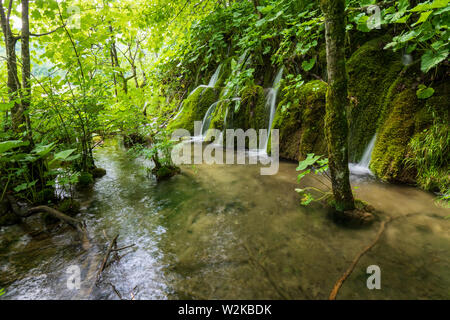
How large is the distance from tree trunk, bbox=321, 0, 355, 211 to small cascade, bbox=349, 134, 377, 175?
5.07 ft

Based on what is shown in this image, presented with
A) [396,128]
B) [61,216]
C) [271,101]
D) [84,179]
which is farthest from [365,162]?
[84,179]

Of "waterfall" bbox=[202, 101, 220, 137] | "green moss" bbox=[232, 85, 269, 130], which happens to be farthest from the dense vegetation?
"waterfall" bbox=[202, 101, 220, 137]

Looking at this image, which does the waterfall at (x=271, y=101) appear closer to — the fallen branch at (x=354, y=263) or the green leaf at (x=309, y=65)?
the green leaf at (x=309, y=65)

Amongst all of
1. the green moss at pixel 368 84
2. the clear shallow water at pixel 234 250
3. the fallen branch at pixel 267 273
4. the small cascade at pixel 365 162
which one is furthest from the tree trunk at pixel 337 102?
the green moss at pixel 368 84

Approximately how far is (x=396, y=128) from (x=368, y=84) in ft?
3.58

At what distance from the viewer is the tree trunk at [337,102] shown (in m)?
1.98

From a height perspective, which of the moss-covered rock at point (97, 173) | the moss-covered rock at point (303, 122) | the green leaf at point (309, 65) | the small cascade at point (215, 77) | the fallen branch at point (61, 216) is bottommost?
the fallen branch at point (61, 216)

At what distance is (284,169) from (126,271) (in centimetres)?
322

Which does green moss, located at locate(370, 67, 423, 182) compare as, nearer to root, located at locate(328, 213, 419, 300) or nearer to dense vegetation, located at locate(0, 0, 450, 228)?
dense vegetation, located at locate(0, 0, 450, 228)

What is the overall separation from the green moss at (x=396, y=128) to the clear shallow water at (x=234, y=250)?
29 centimetres

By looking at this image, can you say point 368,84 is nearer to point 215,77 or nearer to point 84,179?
point 84,179

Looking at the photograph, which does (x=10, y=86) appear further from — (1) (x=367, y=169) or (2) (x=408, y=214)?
(1) (x=367, y=169)

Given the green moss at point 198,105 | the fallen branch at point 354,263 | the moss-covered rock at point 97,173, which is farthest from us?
the green moss at point 198,105

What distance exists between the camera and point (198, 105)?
810 cm
